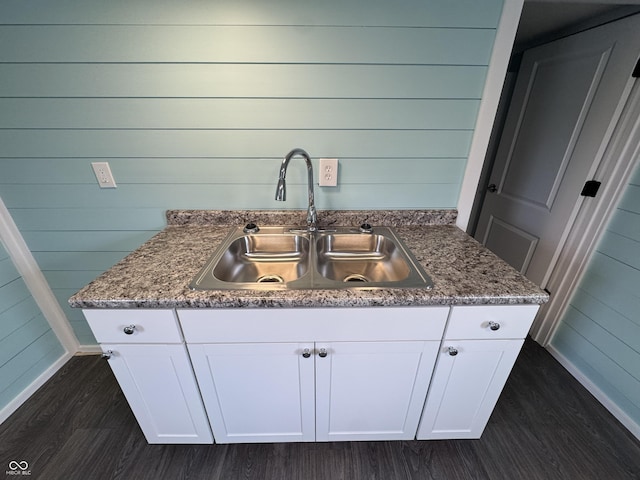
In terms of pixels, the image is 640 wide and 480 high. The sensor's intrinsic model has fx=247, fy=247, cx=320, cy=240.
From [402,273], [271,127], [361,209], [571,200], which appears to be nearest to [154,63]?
[271,127]

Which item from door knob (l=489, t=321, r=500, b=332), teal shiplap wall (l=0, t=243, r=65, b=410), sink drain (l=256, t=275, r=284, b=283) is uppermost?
sink drain (l=256, t=275, r=284, b=283)

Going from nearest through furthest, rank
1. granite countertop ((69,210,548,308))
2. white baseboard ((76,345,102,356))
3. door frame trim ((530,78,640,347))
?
granite countertop ((69,210,548,308)) < door frame trim ((530,78,640,347)) < white baseboard ((76,345,102,356))

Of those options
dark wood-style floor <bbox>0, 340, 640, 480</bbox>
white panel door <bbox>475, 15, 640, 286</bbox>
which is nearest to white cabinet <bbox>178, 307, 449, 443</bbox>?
dark wood-style floor <bbox>0, 340, 640, 480</bbox>

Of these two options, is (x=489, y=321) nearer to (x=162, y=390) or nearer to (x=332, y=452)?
(x=332, y=452)

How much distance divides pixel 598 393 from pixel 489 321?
1.29m

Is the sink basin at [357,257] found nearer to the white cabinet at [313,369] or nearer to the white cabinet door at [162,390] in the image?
the white cabinet at [313,369]

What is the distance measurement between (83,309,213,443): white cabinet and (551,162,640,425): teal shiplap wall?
2.08 meters

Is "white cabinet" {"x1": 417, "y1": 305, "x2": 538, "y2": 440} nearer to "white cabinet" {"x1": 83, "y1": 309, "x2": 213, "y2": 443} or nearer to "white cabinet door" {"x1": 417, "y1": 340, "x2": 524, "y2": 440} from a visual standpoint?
"white cabinet door" {"x1": 417, "y1": 340, "x2": 524, "y2": 440}

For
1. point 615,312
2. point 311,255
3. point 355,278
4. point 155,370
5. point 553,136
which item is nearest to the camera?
point 155,370

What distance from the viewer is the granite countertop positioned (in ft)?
2.54

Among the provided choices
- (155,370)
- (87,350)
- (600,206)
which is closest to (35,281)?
(87,350)

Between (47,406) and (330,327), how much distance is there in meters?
1.74

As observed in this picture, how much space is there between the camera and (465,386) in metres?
0.99

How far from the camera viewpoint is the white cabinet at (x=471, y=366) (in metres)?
0.85
